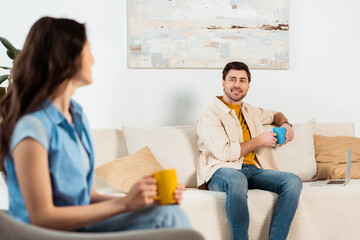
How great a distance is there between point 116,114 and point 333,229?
1.65m

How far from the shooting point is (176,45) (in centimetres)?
353

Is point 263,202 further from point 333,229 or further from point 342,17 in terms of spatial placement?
point 342,17

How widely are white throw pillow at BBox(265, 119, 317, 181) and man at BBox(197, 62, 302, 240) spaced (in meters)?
0.11

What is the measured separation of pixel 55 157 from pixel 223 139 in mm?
1756

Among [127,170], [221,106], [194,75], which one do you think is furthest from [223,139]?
[194,75]

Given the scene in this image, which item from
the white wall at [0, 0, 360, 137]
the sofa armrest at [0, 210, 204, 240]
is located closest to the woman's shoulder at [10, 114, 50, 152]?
the sofa armrest at [0, 210, 204, 240]

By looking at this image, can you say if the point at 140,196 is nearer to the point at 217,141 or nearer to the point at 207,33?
the point at 217,141

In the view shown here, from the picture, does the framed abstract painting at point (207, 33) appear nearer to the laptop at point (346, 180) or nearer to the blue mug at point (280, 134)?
the blue mug at point (280, 134)

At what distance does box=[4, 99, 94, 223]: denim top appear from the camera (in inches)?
48.4

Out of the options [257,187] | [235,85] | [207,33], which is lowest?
[257,187]

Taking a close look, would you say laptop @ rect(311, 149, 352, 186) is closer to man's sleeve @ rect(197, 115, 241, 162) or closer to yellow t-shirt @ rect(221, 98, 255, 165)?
yellow t-shirt @ rect(221, 98, 255, 165)

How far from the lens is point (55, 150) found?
1264 mm

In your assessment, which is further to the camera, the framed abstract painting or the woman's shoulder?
the framed abstract painting

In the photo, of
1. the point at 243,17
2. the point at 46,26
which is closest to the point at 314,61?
the point at 243,17
